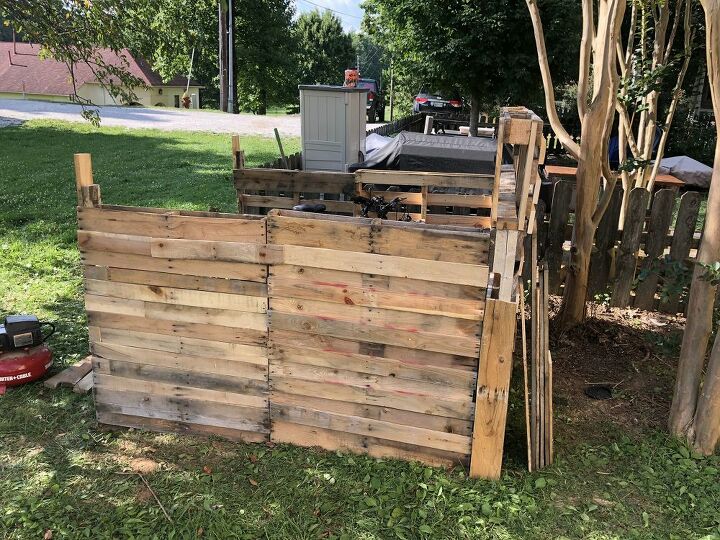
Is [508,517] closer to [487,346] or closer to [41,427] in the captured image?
[487,346]

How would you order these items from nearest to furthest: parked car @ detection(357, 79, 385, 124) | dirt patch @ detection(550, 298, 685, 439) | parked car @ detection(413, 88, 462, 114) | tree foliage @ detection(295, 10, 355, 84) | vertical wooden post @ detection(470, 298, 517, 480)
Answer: vertical wooden post @ detection(470, 298, 517, 480) < dirt patch @ detection(550, 298, 685, 439) < parked car @ detection(413, 88, 462, 114) < parked car @ detection(357, 79, 385, 124) < tree foliage @ detection(295, 10, 355, 84)

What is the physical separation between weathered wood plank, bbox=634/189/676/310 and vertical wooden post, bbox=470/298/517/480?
3650 millimetres

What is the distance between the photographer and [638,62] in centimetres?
791

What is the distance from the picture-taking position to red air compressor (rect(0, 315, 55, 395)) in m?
4.86

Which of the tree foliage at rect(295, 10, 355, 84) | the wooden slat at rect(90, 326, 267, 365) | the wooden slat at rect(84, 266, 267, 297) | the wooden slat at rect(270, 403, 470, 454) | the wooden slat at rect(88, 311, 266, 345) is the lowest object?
the wooden slat at rect(270, 403, 470, 454)

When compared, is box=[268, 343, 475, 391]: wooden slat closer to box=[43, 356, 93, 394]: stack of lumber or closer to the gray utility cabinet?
box=[43, 356, 93, 394]: stack of lumber

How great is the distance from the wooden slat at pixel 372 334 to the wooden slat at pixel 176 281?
22cm

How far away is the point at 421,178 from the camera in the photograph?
707cm

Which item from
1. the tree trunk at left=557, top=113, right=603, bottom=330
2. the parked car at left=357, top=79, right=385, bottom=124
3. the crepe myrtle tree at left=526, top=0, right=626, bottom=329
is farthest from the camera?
the parked car at left=357, top=79, right=385, bottom=124

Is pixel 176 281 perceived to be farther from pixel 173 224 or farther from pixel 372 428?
pixel 372 428

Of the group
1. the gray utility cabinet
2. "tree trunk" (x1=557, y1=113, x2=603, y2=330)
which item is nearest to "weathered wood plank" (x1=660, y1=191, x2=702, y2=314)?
"tree trunk" (x1=557, y1=113, x2=603, y2=330)

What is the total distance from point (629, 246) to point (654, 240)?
0.27 metres

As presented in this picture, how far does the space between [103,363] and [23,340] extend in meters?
1.23

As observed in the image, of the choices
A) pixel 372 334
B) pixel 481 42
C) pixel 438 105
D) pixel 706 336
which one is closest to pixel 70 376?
pixel 372 334
